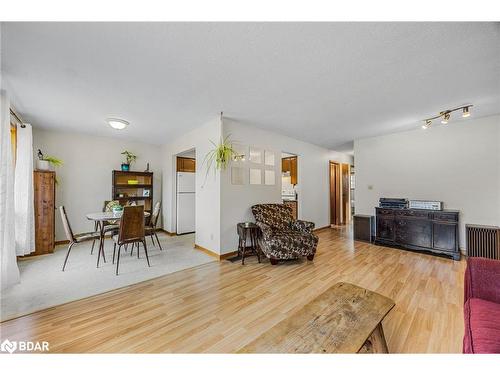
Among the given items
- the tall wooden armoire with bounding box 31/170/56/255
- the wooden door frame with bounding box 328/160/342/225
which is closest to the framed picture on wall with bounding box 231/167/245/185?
the tall wooden armoire with bounding box 31/170/56/255

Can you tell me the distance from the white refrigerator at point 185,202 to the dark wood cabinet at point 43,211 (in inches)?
95.2

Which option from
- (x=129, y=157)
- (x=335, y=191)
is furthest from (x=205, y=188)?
(x=335, y=191)

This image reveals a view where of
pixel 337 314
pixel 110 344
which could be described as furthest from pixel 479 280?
pixel 110 344

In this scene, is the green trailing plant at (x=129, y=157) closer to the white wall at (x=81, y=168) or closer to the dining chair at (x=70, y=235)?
the white wall at (x=81, y=168)

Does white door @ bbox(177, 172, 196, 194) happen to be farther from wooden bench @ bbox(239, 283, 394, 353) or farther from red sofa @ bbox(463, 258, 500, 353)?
red sofa @ bbox(463, 258, 500, 353)

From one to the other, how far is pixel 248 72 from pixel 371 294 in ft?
7.79

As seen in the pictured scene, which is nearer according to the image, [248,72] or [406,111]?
[248,72]

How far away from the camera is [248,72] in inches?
83.8

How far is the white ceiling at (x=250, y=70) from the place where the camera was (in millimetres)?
1571

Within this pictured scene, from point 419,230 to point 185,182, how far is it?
540 cm

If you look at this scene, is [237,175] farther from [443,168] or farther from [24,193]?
[443,168]

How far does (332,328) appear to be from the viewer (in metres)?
1.13

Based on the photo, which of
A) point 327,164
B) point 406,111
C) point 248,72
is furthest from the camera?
point 327,164

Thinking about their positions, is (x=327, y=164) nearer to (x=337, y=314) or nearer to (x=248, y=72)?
(x=248, y=72)
